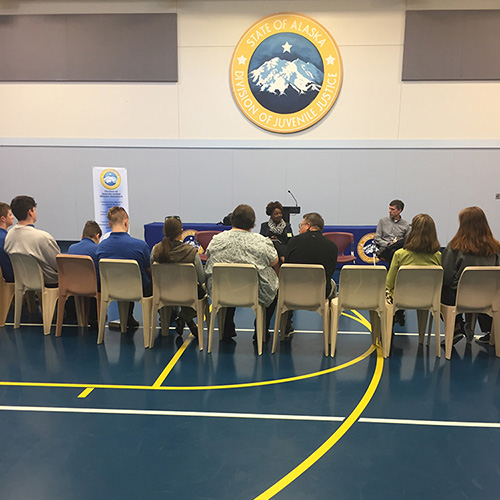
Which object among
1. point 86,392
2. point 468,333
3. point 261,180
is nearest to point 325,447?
point 86,392

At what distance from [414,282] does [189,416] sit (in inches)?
89.8

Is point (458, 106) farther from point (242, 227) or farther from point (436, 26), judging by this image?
point (242, 227)

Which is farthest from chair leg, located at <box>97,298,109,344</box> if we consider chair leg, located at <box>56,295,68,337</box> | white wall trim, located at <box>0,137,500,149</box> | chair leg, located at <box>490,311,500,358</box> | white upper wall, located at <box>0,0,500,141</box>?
white upper wall, located at <box>0,0,500,141</box>

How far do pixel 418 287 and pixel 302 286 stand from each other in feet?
3.47

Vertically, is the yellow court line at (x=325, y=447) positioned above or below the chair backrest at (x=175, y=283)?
below

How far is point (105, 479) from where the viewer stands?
2.14m

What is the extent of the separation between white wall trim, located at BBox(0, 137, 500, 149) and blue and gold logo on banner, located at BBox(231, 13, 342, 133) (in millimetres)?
393

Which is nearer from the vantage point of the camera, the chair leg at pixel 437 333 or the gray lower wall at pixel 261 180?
the chair leg at pixel 437 333

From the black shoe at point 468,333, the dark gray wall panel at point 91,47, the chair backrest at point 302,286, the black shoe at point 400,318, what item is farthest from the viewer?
the dark gray wall panel at point 91,47

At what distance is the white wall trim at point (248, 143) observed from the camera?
8648 mm

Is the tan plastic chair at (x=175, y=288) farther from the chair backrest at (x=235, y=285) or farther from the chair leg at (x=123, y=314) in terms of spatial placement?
the chair leg at (x=123, y=314)

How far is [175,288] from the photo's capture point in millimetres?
3805

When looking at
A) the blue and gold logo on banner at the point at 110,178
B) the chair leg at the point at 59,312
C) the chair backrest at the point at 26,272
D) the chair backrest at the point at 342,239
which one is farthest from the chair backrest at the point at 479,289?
the blue and gold logo on banner at the point at 110,178

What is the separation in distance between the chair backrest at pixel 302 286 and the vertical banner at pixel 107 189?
18.5 feet
